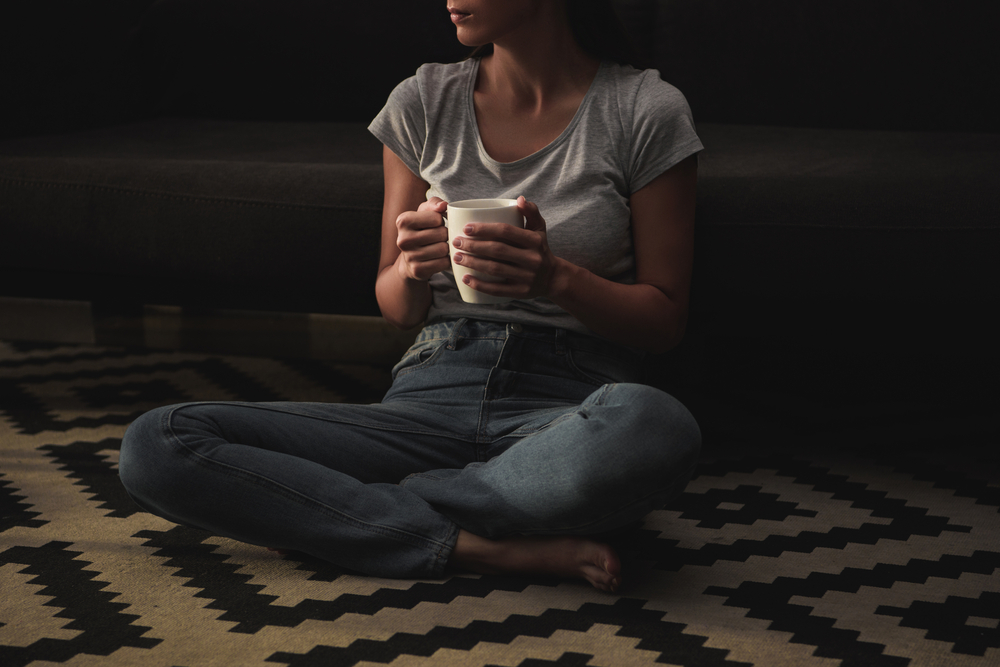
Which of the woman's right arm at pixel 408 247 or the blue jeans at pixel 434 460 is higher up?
the woman's right arm at pixel 408 247

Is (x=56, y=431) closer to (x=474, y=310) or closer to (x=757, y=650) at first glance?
(x=474, y=310)

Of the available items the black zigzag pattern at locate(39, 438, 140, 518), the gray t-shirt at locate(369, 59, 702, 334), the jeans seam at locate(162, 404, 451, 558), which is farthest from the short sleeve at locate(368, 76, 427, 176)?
the black zigzag pattern at locate(39, 438, 140, 518)

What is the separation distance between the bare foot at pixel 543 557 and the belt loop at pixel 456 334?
0.24m

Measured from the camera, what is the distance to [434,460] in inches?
46.2

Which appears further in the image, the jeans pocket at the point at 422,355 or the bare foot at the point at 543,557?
the jeans pocket at the point at 422,355

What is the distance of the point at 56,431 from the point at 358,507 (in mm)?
800

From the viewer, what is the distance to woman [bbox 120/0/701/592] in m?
1.03

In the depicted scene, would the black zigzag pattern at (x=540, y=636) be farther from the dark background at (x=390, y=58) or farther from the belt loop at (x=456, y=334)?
the dark background at (x=390, y=58)

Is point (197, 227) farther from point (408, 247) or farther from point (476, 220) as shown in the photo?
point (476, 220)

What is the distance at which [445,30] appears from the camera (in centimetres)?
213

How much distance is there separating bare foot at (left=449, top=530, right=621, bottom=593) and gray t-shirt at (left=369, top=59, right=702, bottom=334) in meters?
0.27

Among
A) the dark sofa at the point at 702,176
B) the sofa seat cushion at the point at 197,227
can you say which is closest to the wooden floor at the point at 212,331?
the dark sofa at the point at 702,176

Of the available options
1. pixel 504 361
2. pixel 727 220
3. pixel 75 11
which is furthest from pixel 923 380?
pixel 75 11

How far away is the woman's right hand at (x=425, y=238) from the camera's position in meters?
1.04
